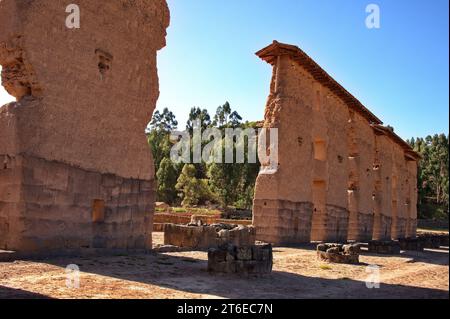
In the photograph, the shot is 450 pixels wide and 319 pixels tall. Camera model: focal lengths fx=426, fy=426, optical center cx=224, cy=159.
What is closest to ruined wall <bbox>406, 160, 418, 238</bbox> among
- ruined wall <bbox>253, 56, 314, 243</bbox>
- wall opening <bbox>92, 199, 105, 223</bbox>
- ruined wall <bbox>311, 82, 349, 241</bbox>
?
ruined wall <bbox>311, 82, 349, 241</bbox>

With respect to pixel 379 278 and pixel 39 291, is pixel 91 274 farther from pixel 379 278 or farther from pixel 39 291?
pixel 379 278

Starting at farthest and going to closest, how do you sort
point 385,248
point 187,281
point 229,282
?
point 385,248 → point 229,282 → point 187,281

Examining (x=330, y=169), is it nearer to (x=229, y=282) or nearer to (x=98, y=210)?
(x=98, y=210)

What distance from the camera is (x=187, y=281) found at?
25.9ft

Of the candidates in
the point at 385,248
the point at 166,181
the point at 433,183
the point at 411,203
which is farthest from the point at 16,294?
the point at 433,183

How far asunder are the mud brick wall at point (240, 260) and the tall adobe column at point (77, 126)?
11.5ft

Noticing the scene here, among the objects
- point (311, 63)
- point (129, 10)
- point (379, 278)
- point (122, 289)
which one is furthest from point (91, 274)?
point (311, 63)

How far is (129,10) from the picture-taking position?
12344mm

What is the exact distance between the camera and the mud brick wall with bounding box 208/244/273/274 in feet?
29.6

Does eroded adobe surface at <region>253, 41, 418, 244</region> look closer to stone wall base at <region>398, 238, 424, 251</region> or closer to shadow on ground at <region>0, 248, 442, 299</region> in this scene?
stone wall base at <region>398, 238, 424, 251</region>

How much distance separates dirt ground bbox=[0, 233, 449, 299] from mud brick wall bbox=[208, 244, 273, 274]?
0.74 ft

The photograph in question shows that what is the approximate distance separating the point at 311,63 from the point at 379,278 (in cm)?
1218

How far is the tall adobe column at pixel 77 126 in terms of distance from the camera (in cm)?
932

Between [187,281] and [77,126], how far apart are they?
505cm
